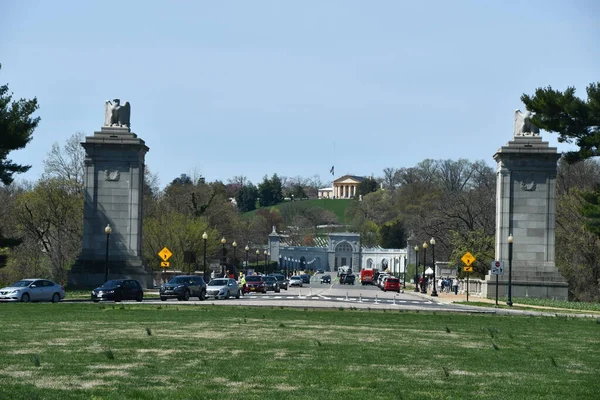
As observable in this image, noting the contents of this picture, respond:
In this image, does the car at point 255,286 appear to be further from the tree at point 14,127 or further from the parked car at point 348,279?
the parked car at point 348,279

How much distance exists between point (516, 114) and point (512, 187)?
15.5 ft

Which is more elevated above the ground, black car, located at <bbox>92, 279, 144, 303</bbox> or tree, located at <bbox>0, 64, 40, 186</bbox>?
tree, located at <bbox>0, 64, 40, 186</bbox>

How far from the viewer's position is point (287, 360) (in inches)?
800

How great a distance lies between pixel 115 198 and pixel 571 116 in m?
27.5

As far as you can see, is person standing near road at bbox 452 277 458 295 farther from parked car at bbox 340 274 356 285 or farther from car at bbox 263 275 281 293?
parked car at bbox 340 274 356 285

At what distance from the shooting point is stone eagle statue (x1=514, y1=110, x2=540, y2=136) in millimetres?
67125

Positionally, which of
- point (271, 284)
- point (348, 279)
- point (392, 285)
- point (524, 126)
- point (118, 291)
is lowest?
point (348, 279)

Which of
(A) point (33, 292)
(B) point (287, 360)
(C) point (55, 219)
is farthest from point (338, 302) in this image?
(C) point (55, 219)

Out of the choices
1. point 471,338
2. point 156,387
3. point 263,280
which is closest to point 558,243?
point 263,280

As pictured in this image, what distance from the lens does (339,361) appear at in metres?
20.4

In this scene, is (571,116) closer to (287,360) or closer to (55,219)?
(287,360)

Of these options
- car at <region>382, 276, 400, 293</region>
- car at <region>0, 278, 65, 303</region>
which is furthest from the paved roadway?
car at <region>382, 276, 400, 293</region>

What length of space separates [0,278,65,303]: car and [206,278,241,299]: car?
9509 millimetres

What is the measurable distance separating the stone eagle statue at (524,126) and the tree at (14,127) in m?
28.4
